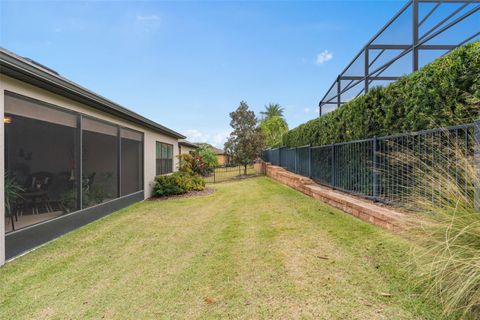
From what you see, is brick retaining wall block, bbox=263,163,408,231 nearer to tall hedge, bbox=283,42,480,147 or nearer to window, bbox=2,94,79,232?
tall hedge, bbox=283,42,480,147

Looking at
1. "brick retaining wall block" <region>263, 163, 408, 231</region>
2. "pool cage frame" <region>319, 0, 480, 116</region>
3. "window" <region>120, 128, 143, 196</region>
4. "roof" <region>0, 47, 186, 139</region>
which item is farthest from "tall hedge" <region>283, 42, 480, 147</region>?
"window" <region>120, 128, 143, 196</region>

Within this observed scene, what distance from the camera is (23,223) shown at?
4.25 metres

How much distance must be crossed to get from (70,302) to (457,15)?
8189 mm

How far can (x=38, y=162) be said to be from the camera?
21.7 ft

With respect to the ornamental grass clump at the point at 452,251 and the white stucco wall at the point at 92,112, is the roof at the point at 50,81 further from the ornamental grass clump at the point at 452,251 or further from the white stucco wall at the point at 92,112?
A: the ornamental grass clump at the point at 452,251

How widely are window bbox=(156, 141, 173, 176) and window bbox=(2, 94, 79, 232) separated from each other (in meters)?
4.83

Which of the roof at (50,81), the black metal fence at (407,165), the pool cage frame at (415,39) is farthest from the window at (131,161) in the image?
the pool cage frame at (415,39)

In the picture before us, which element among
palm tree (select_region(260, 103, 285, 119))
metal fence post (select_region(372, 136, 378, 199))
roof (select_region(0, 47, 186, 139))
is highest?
palm tree (select_region(260, 103, 285, 119))

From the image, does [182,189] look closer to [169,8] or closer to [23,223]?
[23,223]

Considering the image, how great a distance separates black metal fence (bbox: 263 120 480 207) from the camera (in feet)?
8.38

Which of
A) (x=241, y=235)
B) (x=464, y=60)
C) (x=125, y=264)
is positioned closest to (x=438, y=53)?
(x=464, y=60)

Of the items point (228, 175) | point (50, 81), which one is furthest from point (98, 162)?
point (228, 175)

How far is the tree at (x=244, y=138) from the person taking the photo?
56.5 ft

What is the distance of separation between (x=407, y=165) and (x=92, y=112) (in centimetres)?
709
